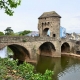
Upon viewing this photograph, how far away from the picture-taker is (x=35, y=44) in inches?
1258

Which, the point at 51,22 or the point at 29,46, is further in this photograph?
the point at 51,22

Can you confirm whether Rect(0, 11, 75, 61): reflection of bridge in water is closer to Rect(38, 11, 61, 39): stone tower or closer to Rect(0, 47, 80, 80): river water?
Rect(38, 11, 61, 39): stone tower

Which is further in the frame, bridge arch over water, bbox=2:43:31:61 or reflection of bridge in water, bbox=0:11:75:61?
bridge arch over water, bbox=2:43:31:61

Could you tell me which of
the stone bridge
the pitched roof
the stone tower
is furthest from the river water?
the pitched roof

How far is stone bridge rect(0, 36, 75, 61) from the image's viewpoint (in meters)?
27.2

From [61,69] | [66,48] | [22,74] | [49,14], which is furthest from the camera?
[66,48]

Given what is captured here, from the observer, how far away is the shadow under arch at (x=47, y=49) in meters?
39.2

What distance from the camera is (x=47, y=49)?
4100 centimetres

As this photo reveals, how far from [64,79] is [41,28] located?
73.6 feet

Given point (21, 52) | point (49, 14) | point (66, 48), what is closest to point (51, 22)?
point (49, 14)

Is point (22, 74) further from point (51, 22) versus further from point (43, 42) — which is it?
point (51, 22)

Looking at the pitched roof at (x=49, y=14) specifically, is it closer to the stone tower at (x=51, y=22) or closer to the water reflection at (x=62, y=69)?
the stone tower at (x=51, y=22)

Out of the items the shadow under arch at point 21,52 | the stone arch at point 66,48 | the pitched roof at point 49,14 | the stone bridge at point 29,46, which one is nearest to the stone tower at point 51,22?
the pitched roof at point 49,14

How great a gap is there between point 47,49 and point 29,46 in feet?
36.8
